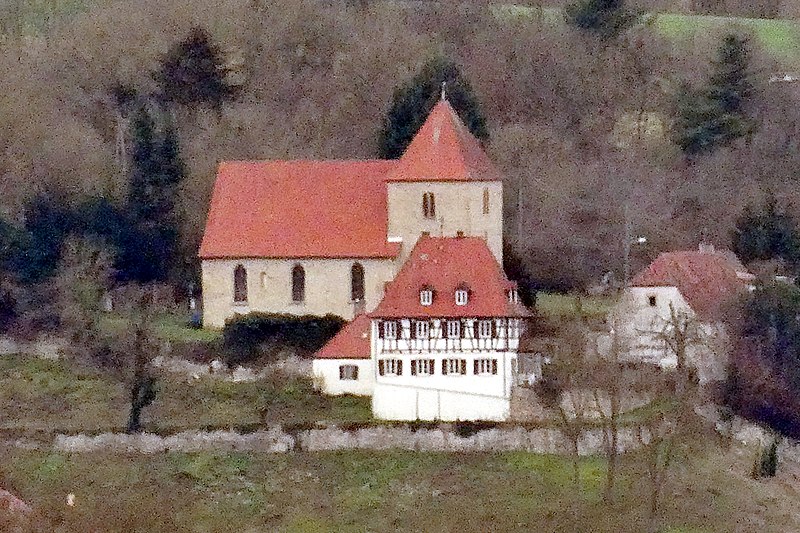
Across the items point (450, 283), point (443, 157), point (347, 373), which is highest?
point (443, 157)

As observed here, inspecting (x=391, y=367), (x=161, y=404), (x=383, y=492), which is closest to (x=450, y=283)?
(x=391, y=367)

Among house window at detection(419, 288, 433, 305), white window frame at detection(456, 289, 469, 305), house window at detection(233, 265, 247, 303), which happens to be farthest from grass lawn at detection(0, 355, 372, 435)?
house window at detection(233, 265, 247, 303)

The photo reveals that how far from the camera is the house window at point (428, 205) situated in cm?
5634

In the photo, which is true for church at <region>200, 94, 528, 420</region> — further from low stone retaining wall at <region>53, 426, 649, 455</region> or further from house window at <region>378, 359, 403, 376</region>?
low stone retaining wall at <region>53, 426, 649, 455</region>

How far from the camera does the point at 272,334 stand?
5575cm

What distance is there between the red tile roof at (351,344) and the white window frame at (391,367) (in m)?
1.50

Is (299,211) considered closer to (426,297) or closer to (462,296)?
(426,297)

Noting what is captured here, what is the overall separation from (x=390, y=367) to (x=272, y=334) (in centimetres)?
556

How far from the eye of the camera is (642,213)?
247 feet

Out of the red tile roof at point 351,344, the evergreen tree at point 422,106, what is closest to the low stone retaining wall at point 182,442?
the red tile roof at point 351,344

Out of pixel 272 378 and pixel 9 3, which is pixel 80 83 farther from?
pixel 272 378

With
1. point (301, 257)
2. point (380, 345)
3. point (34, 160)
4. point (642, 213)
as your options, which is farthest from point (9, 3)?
Answer: point (380, 345)

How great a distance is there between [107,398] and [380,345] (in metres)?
7.62

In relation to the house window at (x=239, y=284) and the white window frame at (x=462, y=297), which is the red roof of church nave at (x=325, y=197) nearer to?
the house window at (x=239, y=284)
